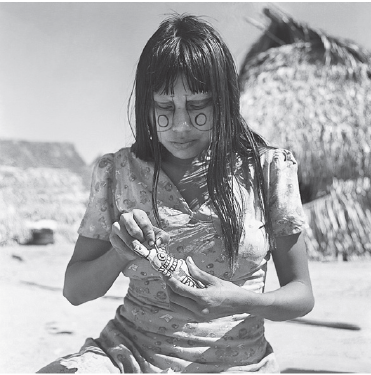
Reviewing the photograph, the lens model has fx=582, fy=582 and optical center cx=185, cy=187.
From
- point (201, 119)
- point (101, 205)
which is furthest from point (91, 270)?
point (201, 119)

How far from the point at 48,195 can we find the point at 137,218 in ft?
21.6

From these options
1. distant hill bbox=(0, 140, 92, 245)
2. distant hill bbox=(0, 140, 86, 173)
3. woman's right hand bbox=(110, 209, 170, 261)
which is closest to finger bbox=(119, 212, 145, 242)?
woman's right hand bbox=(110, 209, 170, 261)

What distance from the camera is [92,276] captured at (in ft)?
3.61

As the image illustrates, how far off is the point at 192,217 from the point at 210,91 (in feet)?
0.79

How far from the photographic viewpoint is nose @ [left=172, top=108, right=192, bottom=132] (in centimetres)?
107

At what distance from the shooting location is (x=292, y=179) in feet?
3.77

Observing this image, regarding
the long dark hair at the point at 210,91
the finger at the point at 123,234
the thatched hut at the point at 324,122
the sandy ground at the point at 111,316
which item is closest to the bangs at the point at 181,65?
the long dark hair at the point at 210,91

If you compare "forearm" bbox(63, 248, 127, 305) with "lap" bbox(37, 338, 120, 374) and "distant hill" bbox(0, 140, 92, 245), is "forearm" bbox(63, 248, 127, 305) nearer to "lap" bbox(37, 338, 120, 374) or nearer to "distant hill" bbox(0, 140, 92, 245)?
"lap" bbox(37, 338, 120, 374)

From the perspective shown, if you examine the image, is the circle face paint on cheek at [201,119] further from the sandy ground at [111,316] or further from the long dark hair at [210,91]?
the sandy ground at [111,316]

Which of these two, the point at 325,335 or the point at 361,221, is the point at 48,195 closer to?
the point at 361,221

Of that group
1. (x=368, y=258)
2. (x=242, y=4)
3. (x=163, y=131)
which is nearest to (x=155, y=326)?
(x=163, y=131)

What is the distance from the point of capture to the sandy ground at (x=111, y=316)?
2.09 metres

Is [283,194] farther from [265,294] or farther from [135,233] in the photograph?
[135,233]

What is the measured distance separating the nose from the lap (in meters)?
0.45
